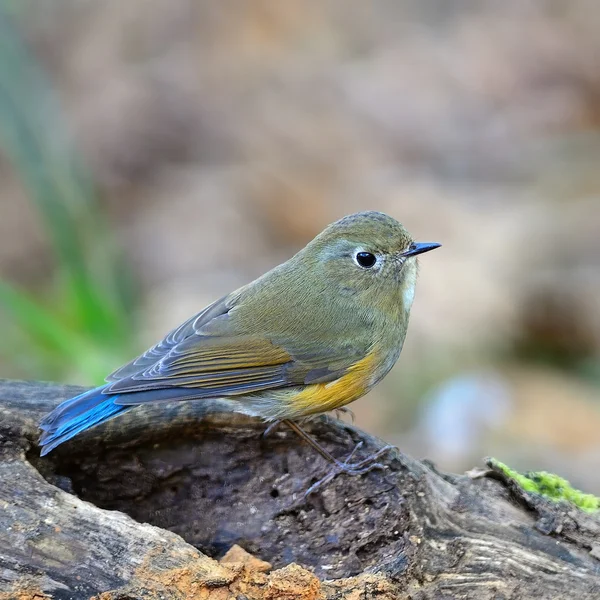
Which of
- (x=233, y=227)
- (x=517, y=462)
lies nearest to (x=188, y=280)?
(x=233, y=227)

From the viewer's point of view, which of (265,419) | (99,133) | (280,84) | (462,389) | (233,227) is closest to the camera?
(265,419)

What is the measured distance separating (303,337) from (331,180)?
5.23 m

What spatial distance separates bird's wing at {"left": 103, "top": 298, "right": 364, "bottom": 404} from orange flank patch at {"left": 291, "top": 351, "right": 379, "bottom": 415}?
3 cm

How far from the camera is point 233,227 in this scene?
784 cm

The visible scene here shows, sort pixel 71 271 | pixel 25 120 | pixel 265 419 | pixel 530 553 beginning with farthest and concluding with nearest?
pixel 25 120, pixel 71 271, pixel 265 419, pixel 530 553

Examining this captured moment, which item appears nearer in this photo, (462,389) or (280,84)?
(462,389)

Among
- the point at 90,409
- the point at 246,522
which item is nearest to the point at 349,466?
the point at 246,522

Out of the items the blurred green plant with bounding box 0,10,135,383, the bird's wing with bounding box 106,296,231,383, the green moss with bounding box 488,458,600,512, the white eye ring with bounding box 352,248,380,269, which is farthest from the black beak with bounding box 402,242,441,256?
the blurred green plant with bounding box 0,10,135,383

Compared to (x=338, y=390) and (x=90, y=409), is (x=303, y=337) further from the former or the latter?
(x=90, y=409)

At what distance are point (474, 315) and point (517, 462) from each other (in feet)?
5.13

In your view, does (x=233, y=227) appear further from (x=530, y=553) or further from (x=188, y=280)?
(x=530, y=553)

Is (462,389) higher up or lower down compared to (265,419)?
higher up

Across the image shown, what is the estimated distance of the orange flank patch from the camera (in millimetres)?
3238

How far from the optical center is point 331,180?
336 inches
